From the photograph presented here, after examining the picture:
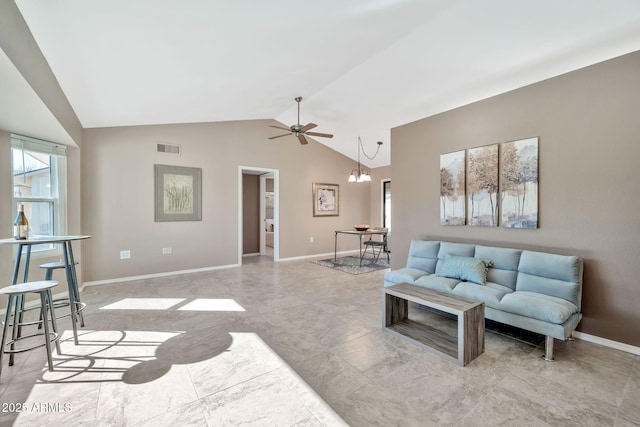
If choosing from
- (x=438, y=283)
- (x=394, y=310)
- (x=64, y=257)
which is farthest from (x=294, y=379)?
(x=64, y=257)

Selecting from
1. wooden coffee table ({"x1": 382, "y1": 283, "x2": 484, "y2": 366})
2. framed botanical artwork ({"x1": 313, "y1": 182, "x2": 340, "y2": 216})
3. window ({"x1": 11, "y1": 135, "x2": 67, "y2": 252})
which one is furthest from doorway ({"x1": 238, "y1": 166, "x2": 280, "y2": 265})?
wooden coffee table ({"x1": 382, "y1": 283, "x2": 484, "y2": 366})

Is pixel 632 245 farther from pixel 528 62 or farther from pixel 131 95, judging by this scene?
pixel 131 95

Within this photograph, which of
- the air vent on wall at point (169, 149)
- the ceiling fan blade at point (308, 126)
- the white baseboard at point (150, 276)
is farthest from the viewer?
the air vent on wall at point (169, 149)

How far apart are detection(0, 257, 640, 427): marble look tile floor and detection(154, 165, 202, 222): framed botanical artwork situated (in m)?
2.18

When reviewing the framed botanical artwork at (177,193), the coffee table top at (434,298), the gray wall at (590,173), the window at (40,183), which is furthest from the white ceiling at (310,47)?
the coffee table top at (434,298)

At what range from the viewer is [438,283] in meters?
3.09

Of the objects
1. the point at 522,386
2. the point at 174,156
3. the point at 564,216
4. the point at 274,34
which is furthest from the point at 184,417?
the point at 174,156

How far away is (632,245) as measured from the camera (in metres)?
2.49

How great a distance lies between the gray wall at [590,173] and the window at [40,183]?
18.0ft

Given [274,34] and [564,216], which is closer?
[274,34]

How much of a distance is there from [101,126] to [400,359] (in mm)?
5208

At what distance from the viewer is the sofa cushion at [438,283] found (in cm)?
300

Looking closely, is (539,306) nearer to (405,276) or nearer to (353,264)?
(405,276)

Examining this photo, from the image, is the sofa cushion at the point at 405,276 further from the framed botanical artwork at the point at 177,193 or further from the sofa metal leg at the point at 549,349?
the framed botanical artwork at the point at 177,193
